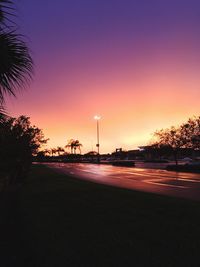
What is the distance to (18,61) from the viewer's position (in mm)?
6000

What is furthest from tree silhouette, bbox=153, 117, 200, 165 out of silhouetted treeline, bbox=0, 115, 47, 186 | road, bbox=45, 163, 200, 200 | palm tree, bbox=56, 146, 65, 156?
palm tree, bbox=56, 146, 65, 156

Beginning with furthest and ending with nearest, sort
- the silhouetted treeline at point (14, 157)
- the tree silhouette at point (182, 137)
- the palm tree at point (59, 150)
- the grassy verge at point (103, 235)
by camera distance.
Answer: the palm tree at point (59, 150) < the tree silhouette at point (182, 137) < the silhouetted treeline at point (14, 157) < the grassy verge at point (103, 235)

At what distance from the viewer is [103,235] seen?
255 inches

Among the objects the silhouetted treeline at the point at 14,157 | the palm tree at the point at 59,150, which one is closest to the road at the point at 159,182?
the silhouetted treeline at the point at 14,157

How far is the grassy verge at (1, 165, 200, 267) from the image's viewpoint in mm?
5082

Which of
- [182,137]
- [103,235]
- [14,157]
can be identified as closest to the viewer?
[103,235]

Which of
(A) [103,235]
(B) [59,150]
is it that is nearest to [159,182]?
→ (A) [103,235]

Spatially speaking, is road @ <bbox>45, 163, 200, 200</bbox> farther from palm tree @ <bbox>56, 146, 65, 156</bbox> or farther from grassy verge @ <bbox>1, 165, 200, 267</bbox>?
palm tree @ <bbox>56, 146, 65, 156</bbox>

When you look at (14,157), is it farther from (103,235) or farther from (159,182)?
(103,235)

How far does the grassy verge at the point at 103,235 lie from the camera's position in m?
5.08

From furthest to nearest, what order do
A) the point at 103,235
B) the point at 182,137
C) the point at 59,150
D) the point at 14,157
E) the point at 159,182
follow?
the point at 59,150 → the point at 182,137 → the point at 159,182 → the point at 14,157 → the point at 103,235

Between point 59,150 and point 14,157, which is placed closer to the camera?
Result: point 14,157

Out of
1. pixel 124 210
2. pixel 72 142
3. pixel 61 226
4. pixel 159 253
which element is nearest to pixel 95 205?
pixel 124 210

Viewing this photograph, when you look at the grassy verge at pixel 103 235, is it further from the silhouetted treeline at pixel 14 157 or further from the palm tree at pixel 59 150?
the palm tree at pixel 59 150
